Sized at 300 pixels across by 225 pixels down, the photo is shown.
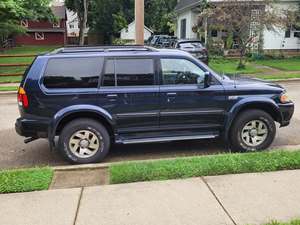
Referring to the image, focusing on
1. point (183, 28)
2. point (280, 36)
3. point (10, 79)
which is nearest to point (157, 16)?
point (183, 28)

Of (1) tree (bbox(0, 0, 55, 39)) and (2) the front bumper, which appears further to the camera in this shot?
(1) tree (bbox(0, 0, 55, 39))

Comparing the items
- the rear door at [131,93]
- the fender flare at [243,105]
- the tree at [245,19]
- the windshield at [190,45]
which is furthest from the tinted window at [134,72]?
the windshield at [190,45]

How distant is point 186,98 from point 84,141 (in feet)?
5.77

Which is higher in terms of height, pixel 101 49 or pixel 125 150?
pixel 101 49

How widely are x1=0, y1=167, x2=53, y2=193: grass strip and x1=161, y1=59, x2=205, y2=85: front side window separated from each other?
2.36 metres

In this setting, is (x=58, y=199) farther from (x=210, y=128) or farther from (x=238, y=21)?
(x=238, y=21)

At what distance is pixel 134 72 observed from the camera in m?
6.47

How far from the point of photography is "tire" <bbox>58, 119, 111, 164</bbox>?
246 inches

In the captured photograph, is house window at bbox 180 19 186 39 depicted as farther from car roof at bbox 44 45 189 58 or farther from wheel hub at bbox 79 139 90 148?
wheel hub at bbox 79 139 90 148

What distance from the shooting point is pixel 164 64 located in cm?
656

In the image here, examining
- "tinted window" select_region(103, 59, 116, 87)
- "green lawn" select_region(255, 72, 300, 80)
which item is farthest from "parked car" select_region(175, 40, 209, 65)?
"tinted window" select_region(103, 59, 116, 87)

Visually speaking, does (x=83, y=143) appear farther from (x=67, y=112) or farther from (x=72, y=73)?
(x=72, y=73)

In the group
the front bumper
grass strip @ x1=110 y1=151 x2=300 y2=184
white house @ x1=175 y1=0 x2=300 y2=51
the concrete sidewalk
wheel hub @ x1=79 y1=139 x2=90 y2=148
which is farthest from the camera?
white house @ x1=175 y1=0 x2=300 y2=51

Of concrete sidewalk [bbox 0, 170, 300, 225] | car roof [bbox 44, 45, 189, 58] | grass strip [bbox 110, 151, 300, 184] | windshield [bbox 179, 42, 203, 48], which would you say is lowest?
concrete sidewalk [bbox 0, 170, 300, 225]
